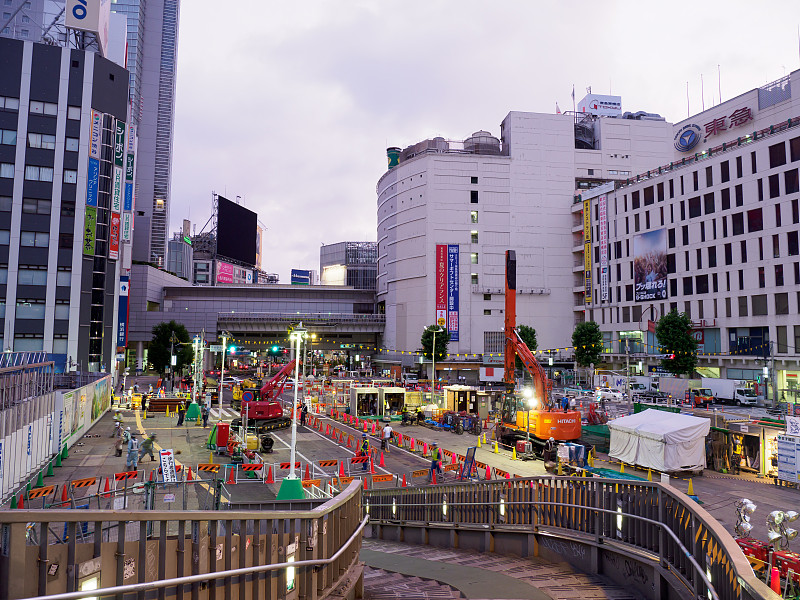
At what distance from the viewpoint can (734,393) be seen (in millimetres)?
51531

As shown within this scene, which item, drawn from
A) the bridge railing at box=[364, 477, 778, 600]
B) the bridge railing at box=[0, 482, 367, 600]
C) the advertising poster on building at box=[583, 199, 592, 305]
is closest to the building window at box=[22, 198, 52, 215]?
the bridge railing at box=[364, 477, 778, 600]

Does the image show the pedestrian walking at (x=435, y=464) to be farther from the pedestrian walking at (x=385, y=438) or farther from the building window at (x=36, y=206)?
the building window at (x=36, y=206)

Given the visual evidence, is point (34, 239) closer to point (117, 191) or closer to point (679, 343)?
point (117, 191)

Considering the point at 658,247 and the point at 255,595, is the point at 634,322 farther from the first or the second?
the point at 255,595

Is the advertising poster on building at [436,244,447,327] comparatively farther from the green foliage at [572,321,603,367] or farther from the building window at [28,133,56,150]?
the building window at [28,133,56,150]

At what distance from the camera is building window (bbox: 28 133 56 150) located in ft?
192

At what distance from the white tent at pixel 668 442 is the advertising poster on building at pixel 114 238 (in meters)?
56.5

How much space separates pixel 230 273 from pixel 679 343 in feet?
390

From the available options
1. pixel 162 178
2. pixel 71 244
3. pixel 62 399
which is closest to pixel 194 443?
pixel 62 399

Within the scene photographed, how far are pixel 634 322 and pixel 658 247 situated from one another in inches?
430

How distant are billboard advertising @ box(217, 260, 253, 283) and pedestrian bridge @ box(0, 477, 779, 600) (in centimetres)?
14454

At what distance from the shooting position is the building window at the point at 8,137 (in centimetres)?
5744

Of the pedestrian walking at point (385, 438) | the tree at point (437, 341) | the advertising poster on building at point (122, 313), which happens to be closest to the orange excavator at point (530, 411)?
the pedestrian walking at point (385, 438)

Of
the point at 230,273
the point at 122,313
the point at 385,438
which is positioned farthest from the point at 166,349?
the point at 230,273
